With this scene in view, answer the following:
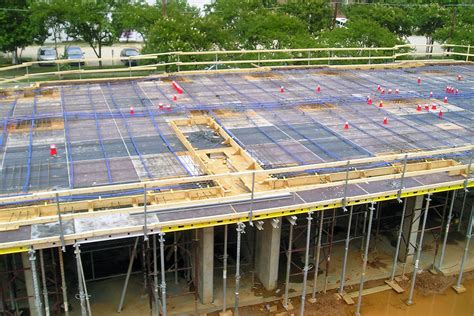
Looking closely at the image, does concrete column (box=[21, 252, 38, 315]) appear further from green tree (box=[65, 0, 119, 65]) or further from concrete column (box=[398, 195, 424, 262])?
green tree (box=[65, 0, 119, 65])

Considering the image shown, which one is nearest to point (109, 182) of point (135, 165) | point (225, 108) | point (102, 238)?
point (135, 165)

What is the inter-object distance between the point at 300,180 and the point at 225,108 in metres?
7.01

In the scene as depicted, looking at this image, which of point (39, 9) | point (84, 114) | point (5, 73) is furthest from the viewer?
point (5, 73)

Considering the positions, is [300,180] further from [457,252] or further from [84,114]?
[84,114]

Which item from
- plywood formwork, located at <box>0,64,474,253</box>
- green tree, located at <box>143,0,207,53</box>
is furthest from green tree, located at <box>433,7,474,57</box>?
green tree, located at <box>143,0,207,53</box>

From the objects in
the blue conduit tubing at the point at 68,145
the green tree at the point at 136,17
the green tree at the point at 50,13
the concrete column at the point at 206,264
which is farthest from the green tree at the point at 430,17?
the concrete column at the point at 206,264

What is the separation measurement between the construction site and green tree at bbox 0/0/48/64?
2046 cm

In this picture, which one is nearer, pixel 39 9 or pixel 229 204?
pixel 229 204

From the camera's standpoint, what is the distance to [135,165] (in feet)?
49.0

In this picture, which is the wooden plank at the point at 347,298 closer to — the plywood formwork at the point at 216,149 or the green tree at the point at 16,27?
the plywood formwork at the point at 216,149

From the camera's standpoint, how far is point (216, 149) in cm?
1616

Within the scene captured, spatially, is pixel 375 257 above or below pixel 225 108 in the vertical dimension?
below

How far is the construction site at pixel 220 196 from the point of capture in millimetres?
12344

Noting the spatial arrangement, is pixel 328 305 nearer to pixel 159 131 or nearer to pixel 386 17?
pixel 159 131
